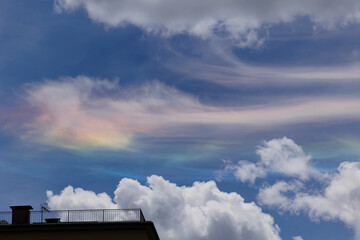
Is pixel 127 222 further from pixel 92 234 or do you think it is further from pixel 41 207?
pixel 41 207

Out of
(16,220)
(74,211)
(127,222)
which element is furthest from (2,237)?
(127,222)

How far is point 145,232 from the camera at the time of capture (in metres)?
45.4

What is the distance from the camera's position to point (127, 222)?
148 feet

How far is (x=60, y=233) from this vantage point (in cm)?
4466

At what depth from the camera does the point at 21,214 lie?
4647cm

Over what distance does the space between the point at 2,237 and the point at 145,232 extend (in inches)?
441

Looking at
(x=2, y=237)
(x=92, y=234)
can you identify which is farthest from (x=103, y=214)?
(x=2, y=237)

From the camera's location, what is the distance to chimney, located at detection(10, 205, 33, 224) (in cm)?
4631

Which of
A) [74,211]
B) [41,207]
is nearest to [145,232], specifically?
[74,211]

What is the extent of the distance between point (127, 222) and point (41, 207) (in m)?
7.66

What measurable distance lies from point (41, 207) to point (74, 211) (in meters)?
3.60

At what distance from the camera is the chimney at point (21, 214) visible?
46.3 meters

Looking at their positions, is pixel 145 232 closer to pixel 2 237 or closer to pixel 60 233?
pixel 60 233

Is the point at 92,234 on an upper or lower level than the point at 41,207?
lower
